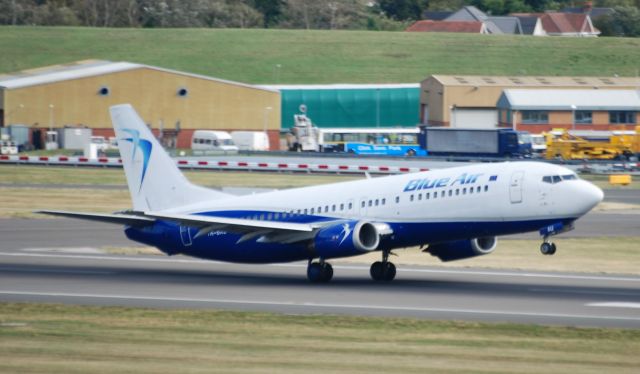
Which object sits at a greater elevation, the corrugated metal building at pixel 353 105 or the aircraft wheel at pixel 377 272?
the corrugated metal building at pixel 353 105

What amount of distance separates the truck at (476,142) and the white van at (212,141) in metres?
19.2

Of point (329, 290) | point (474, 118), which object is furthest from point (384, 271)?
point (474, 118)

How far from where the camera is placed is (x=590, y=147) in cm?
11006

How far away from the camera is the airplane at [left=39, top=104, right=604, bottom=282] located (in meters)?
37.4

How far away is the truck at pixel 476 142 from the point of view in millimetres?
108625

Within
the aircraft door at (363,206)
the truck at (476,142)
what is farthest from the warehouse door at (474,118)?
the aircraft door at (363,206)

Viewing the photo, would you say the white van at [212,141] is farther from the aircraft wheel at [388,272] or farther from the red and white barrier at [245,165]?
the aircraft wheel at [388,272]

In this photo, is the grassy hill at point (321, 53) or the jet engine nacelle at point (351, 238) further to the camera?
the grassy hill at point (321, 53)

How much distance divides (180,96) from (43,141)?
15.1 metres

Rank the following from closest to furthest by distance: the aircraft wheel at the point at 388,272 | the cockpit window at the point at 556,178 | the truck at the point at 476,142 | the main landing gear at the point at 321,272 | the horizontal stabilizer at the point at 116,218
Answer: the cockpit window at the point at 556,178
the horizontal stabilizer at the point at 116,218
the main landing gear at the point at 321,272
the aircraft wheel at the point at 388,272
the truck at the point at 476,142

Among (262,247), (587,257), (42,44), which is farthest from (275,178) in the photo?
(42,44)

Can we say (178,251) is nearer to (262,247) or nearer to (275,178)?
(262,247)

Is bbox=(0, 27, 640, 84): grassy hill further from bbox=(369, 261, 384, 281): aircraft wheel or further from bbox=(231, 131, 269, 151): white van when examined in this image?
bbox=(369, 261, 384, 281): aircraft wheel

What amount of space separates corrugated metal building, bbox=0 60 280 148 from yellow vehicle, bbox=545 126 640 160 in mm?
33719
